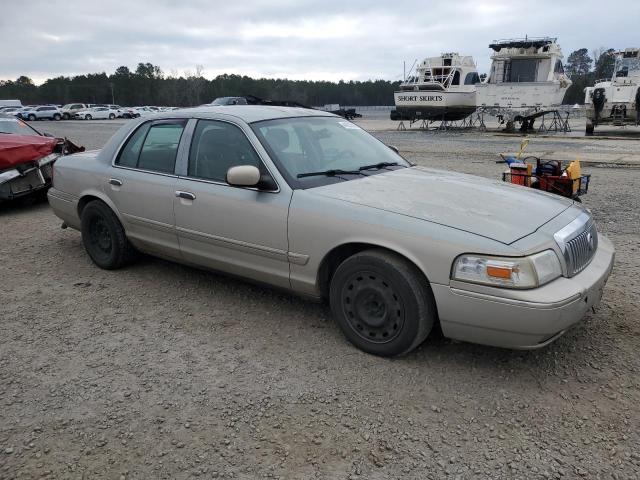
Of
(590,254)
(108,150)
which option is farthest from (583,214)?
(108,150)

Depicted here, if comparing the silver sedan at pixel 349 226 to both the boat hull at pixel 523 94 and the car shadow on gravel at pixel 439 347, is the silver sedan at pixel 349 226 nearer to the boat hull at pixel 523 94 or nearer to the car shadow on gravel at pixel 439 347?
the car shadow on gravel at pixel 439 347

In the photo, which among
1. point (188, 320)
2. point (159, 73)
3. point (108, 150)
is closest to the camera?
point (188, 320)

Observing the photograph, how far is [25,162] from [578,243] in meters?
7.51

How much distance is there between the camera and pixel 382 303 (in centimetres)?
313

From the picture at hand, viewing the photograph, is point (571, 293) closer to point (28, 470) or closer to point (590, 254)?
point (590, 254)

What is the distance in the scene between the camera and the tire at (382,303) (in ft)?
9.75

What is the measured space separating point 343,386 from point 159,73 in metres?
121

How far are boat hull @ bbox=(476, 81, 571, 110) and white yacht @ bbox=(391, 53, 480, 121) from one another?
2.91 metres

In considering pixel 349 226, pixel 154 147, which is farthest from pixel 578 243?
pixel 154 147

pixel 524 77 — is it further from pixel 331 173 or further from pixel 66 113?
pixel 66 113

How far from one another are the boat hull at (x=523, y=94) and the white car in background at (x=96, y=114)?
4043cm

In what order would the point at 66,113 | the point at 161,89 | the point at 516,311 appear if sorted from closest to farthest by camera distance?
the point at 516,311, the point at 66,113, the point at 161,89

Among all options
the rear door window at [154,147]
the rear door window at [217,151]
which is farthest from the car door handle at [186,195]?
the rear door window at [154,147]

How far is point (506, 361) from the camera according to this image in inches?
125
